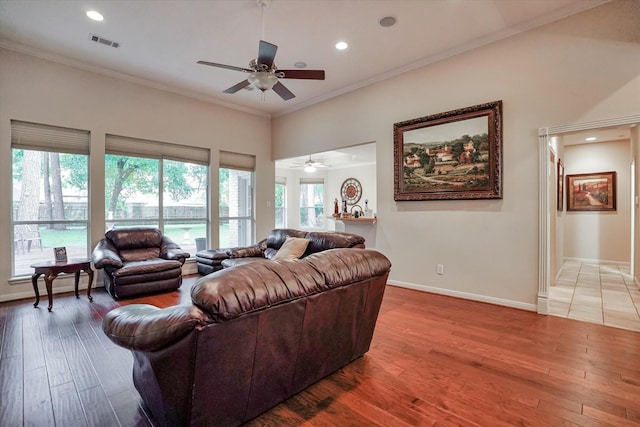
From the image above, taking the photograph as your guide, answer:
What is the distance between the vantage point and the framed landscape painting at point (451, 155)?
386 cm

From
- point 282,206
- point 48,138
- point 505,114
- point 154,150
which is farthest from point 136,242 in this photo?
point 282,206

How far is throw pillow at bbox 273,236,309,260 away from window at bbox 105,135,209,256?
2.42 m

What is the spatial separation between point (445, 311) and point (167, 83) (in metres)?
5.61

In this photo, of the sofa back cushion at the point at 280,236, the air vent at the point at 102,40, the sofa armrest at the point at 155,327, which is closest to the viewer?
the sofa armrest at the point at 155,327

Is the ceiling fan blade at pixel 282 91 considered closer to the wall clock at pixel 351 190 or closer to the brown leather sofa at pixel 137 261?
the brown leather sofa at pixel 137 261

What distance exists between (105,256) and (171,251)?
0.94 meters

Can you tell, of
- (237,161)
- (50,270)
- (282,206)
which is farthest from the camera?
(282,206)

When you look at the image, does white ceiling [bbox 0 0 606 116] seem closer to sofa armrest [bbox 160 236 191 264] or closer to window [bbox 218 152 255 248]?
window [bbox 218 152 255 248]

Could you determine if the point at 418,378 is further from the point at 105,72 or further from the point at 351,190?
the point at 351,190

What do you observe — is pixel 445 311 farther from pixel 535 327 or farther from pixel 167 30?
pixel 167 30

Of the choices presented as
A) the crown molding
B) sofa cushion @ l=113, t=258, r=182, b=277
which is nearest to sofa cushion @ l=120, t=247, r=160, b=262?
sofa cushion @ l=113, t=258, r=182, b=277

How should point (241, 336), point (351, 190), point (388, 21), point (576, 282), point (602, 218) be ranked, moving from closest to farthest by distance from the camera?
point (241, 336), point (388, 21), point (576, 282), point (602, 218), point (351, 190)

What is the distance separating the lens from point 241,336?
1.42m

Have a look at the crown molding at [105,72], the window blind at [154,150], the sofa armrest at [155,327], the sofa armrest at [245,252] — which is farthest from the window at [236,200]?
the sofa armrest at [155,327]
